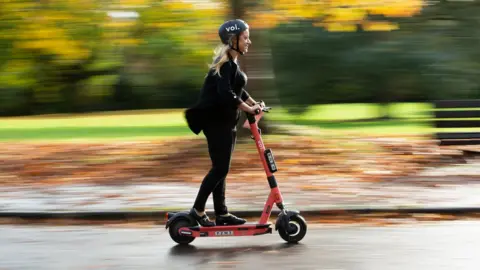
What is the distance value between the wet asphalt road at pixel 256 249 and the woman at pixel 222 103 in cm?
63

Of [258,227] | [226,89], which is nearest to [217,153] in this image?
[226,89]

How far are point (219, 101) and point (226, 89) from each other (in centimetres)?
15

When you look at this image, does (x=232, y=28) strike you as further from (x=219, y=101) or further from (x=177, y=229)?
(x=177, y=229)

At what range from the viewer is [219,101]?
6.73 meters

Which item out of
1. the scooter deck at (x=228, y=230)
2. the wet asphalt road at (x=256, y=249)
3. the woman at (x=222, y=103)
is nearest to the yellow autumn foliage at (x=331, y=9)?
the wet asphalt road at (x=256, y=249)

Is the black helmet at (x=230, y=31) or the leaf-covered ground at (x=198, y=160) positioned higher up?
the black helmet at (x=230, y=31)

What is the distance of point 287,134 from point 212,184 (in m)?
8.50

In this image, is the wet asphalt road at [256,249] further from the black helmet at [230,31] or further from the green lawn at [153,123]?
the green lawn at [153,123]

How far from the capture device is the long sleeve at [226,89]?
661cm

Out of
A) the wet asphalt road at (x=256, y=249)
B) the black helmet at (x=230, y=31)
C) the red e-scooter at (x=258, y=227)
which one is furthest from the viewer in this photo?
the red e-scooter at (x=258, y=227)

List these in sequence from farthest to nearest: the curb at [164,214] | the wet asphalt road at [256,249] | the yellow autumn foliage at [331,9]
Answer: the yellow autumn foliage at [331,9] → the curb at [164,214] → the wet asphalt road at [256,249]

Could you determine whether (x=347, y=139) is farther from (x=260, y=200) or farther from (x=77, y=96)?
(x=77, y=96)

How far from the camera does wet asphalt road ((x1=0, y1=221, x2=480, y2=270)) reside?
619 cm

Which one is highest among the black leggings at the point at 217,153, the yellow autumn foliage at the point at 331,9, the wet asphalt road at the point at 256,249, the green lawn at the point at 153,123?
the yellow autumn foliage at the point at 331,9
